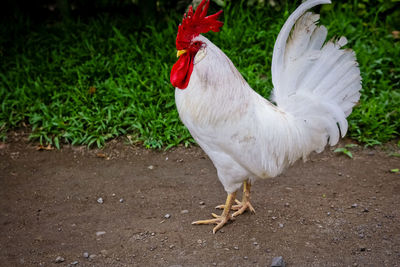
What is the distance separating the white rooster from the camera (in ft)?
11.2

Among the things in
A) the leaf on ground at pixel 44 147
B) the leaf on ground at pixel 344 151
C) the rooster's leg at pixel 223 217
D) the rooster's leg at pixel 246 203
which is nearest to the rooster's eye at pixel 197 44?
the rooster's leg at pixel 223 217

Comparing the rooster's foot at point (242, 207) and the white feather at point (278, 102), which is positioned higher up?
the white feather at point (278, 102)

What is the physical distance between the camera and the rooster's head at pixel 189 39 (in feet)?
10.8

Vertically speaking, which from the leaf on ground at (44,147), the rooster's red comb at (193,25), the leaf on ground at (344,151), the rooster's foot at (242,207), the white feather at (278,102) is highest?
the rooster's red comb at (193,25)

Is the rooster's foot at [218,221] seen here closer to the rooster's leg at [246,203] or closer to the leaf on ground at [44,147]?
the rooster's leg at [246,203]

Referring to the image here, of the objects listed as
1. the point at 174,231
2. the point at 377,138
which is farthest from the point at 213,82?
the point at 377,138

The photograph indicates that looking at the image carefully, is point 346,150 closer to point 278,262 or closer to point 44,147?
point 278,262

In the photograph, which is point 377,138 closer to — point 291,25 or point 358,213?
point 358,213

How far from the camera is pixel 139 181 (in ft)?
16.3

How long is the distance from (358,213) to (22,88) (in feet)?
16.0

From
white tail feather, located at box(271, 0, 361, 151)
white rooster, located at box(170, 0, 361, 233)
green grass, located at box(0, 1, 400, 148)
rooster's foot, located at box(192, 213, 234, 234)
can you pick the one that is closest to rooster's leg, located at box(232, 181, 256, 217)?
rooster's foot, located at box(192, 213, 234, 234)

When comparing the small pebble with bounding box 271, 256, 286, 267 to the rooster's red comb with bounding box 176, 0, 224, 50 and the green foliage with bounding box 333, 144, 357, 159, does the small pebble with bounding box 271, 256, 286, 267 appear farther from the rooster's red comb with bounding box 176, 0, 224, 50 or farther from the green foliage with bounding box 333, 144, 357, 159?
the green foliage with bounding box 333, 144, 357, 159

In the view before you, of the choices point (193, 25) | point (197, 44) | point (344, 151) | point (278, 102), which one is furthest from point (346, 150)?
point (193, 25)

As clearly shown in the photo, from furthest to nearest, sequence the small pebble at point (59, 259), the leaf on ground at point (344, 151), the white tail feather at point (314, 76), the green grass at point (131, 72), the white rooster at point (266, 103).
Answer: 1. the green grass at point (131, 72)
2. the leaf on ground at point (344, 151)
3. the small pebble at point (59, 259)
4. the white tail feather at point (314, 76)
5. the white rooster at point (266, 103)
